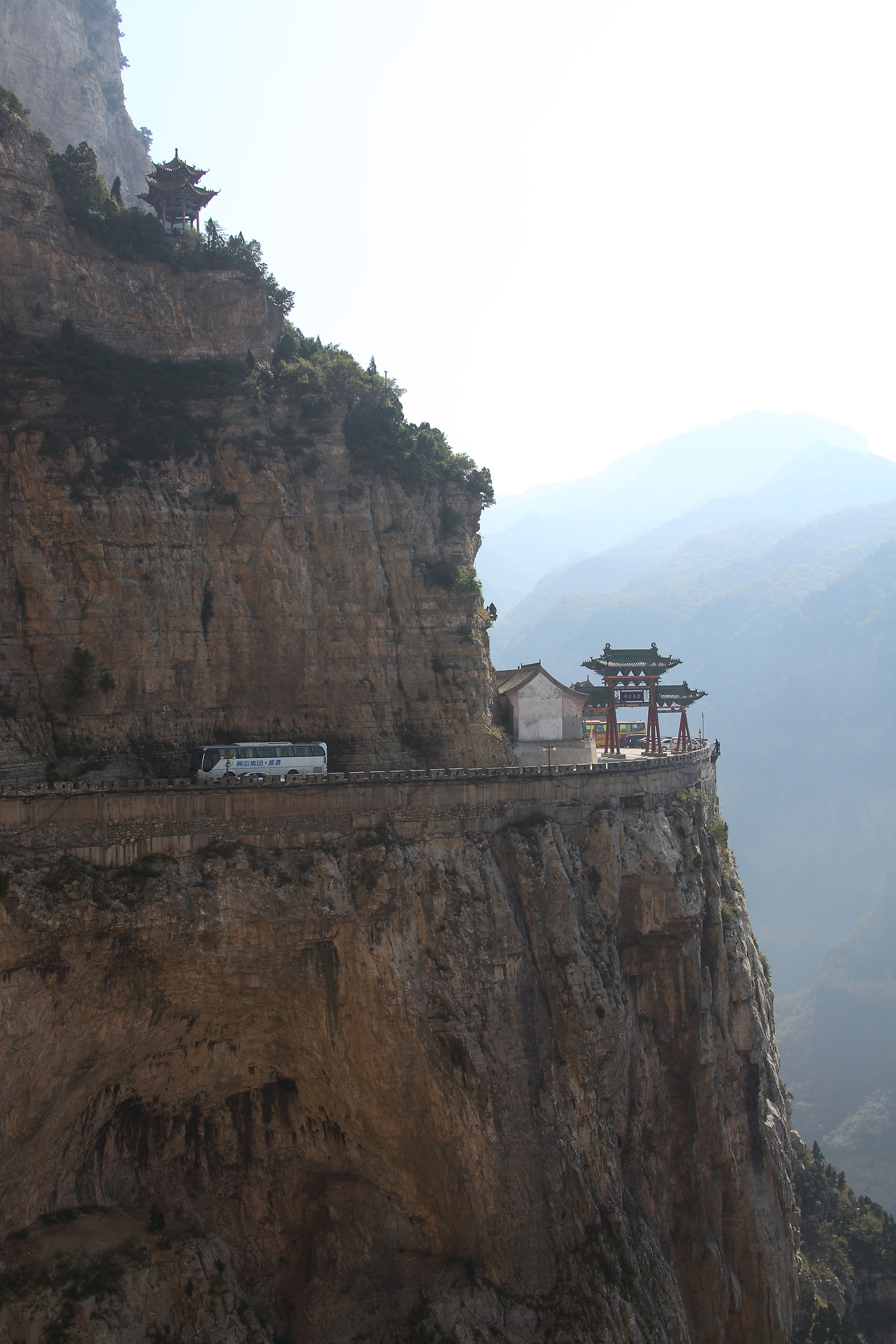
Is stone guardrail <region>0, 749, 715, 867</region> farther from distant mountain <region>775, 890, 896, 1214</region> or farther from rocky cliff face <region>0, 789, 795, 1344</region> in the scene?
distant mountain <region>775, 890, 896, 1214</region>

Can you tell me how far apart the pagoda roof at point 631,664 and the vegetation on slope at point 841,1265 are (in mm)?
29205

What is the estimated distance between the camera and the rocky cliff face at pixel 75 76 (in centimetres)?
6166

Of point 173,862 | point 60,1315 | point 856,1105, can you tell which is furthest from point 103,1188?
point 856,1105

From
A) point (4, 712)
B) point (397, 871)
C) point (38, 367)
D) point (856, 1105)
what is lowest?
point (856, 1105)

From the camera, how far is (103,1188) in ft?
85.6

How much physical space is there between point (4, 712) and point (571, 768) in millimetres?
21793

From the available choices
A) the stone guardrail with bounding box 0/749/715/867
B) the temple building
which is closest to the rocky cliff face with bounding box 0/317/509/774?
the stone guardrail with bounding box 0/749/715/867

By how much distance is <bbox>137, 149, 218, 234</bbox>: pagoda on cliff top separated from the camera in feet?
137

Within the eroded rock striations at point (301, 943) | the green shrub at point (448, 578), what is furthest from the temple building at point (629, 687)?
the green shrub at point (448, 578)

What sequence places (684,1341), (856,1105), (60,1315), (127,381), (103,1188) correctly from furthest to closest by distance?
(856,1105), (127,381), (684,1341), (103,1188), (60,1315)

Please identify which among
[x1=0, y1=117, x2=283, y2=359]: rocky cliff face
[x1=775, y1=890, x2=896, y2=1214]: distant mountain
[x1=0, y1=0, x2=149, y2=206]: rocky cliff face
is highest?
[x1=0, y1=0, x2=149, y2=206]: rocky cliff face

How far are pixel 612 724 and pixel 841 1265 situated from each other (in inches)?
1242

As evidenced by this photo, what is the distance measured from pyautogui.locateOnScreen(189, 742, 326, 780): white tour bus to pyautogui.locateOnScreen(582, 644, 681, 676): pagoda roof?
20028 millimetres

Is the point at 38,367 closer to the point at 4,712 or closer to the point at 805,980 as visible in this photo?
the point at 4,712
